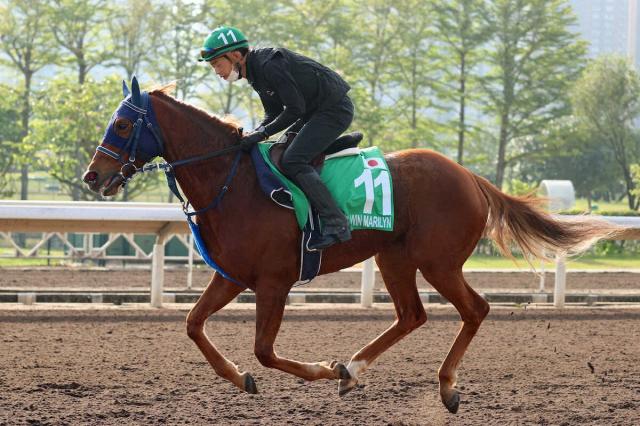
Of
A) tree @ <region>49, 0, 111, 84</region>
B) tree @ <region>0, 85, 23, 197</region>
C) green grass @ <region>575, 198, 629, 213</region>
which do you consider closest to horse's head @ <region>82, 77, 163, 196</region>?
tree @ <region>0, 85, 23, 197</region>

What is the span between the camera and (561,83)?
1446 inches

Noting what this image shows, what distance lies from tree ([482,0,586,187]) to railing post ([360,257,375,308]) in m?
26.1

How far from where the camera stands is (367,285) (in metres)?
11.2

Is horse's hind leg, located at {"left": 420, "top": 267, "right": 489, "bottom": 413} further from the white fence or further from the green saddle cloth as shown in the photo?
the white fence

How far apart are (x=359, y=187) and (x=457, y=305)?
102cm

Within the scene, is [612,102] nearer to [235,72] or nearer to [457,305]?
[457,305]

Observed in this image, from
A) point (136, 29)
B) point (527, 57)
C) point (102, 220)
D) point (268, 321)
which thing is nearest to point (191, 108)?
point (268, 321)

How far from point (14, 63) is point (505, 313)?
86.2ft

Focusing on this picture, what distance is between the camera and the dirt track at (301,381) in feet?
18.0

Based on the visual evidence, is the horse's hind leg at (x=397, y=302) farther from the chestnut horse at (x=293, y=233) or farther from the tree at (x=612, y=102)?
the tree at (x=612, y=102)

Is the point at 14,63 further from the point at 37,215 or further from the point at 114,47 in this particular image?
the point at 37,215

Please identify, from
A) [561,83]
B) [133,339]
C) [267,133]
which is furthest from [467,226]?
[561,83]

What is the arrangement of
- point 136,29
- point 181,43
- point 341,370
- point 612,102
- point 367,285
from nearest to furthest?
point 341,370, point 367,285, point 136,29, point 181,43, point 612,102

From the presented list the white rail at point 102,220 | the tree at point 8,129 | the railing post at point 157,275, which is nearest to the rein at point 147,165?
the white rail at point 102,220
